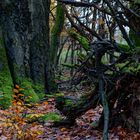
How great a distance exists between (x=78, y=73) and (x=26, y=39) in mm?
4060

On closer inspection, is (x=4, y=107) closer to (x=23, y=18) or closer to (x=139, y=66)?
(x=23, y=18)

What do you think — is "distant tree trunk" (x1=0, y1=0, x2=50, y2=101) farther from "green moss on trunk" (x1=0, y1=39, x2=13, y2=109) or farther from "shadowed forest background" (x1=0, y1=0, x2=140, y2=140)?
"green moss on trunk" (x1=0, y1=39, x2=13, y2=109)

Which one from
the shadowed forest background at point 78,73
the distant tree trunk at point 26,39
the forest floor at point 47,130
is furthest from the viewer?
the distant tree trunk at point 26,39

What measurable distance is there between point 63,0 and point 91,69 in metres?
1.34

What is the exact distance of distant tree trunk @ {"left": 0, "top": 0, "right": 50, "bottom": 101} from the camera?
34.3 ft

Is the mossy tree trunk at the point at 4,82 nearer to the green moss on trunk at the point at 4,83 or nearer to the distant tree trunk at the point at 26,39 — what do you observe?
the green moss on trunk at the point at 4,83

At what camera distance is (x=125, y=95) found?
5.74 metres

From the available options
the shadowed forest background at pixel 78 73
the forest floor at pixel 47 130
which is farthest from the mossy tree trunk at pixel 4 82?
the forest floor at pixel 47 130

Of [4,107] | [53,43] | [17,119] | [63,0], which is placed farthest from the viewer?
[53,43]

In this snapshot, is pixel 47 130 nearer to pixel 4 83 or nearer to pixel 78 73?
pixel 78 73

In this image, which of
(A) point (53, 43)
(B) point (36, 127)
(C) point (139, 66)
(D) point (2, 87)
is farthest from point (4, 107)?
(A) point (53, 43)

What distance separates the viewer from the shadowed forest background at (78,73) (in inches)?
206

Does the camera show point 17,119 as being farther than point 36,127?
No

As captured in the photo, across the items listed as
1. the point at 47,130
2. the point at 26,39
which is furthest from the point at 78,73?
the point at 26,39
